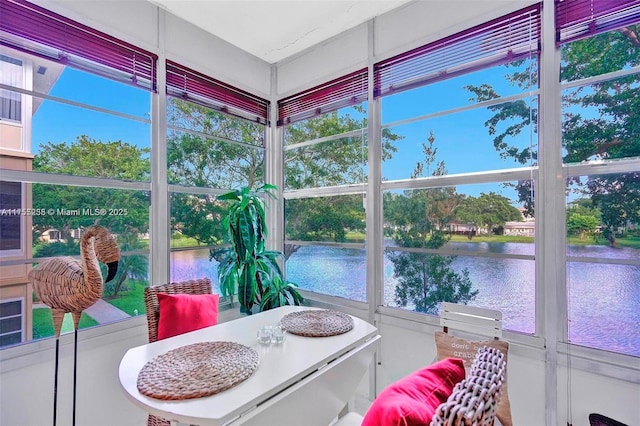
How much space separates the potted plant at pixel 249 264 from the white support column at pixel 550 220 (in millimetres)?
1855

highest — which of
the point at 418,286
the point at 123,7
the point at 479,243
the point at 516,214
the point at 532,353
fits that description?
the point at 123,7

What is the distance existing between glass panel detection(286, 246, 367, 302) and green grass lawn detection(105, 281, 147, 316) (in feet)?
4.69

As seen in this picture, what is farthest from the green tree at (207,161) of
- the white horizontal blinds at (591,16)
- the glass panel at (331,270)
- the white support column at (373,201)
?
the white horizontal blinds at (591,16)

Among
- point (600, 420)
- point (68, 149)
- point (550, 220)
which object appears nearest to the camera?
point (600, 420)

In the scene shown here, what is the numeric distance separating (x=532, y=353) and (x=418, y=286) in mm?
803

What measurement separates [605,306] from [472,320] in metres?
0.69

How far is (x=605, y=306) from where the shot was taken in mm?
1696

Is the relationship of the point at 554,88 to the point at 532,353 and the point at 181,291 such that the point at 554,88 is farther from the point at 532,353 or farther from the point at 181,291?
the point at 181,291

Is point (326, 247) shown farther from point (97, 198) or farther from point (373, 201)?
point (97, 198)

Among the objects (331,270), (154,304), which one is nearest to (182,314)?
(154,304)

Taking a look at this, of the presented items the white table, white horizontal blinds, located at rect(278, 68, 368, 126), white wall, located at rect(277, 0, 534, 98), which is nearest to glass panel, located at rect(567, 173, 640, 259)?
white wall, located at rect(277, 0, 534, 98)

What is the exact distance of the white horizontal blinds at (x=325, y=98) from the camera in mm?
2766

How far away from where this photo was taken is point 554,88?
71.4 inches

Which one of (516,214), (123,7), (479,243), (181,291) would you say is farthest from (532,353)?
(123,7)
